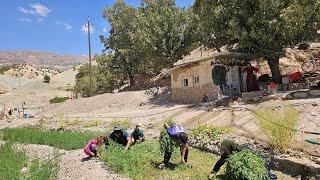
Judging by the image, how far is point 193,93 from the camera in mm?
32094

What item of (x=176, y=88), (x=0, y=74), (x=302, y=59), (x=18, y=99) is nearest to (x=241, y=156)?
(x=176, y=88)

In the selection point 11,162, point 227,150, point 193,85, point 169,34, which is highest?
point 169,34

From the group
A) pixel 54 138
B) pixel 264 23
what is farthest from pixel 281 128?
pixel 264 23

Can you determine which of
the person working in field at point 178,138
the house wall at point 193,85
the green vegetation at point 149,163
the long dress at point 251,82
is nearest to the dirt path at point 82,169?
the green vegetation at point 149,163

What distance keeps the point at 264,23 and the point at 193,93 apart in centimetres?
868

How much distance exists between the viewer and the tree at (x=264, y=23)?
2381 cm

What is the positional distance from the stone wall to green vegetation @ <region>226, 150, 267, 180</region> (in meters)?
19.1

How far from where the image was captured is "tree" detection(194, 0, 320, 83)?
78.1 ft

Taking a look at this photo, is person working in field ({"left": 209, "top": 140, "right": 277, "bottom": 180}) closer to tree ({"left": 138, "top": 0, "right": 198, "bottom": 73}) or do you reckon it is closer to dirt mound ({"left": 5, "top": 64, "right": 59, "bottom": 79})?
tree ({"left": 138, "top": 0, "right": 198, "bottom": 73})

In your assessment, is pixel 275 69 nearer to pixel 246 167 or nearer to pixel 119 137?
pixel 119 137

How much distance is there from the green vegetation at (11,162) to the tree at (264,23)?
51.3 ft

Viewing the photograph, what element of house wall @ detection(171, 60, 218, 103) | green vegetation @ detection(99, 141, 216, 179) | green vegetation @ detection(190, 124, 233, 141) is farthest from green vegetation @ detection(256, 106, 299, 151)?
house wall @ detection(171, 60, 218, 103)

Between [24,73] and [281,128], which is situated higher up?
[24,73]

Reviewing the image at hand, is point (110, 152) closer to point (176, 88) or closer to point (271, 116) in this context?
point (271, 116)
